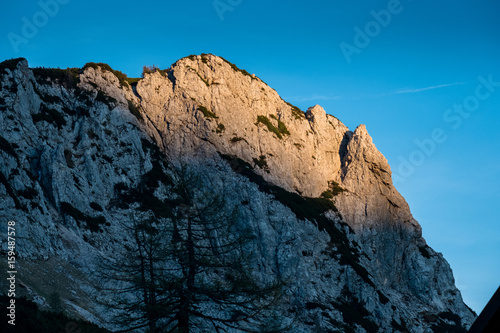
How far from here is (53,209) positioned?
48625 mm

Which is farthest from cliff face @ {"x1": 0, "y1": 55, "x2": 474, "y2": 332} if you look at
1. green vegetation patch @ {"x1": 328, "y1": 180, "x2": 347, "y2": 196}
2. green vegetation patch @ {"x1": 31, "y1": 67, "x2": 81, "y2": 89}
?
green vegetation patch @ {"x1": 328, "y1": 180, "x2": 347, "y2": 196}

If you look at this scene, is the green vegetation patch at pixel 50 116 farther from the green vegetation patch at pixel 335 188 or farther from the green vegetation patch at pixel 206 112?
the green vegetation patch at pixel 335 188

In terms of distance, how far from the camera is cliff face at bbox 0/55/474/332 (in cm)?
4562

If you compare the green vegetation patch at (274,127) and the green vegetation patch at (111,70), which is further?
the green vegetation patch at (274,127)

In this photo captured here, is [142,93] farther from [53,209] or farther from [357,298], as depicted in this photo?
[357,298]

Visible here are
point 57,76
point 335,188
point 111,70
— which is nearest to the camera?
point 57,76

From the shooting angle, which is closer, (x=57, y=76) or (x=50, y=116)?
(x=50, y=116)

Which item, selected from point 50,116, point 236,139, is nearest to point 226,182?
point 236,139

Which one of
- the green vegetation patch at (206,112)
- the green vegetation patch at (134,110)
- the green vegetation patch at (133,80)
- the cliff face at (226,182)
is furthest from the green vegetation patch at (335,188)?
the green vegetation patch at (133,80)

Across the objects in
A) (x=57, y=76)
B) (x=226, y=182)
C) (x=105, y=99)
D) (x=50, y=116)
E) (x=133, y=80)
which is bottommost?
(x=226, y=182)

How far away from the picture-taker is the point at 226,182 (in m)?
69.0

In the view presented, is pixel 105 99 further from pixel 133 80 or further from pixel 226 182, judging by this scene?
pixel 226 182

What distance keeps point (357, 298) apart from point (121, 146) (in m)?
41.2

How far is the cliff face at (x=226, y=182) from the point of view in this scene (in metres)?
45.6
